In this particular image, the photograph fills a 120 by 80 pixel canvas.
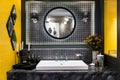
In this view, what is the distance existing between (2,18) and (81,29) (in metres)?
1.71

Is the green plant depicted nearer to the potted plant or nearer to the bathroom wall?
the potted plant

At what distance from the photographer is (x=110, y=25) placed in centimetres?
381

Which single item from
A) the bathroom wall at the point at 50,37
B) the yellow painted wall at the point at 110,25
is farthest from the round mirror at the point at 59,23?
the yellow painted wall at the point at 110,25

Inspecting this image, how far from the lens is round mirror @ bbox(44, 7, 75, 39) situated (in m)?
4.36

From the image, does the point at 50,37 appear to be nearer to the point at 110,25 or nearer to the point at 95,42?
the point at 95,42

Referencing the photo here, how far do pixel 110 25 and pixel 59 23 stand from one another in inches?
39.0

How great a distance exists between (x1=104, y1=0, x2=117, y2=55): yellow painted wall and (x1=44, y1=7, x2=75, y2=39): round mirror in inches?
25.2

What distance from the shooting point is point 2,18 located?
3096 millimetres

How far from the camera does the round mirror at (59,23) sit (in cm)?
436

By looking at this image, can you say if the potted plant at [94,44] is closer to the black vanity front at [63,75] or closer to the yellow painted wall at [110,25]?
the yellow painted wall at [110,25]

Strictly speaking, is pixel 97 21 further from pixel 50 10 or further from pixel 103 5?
pixel 50 10

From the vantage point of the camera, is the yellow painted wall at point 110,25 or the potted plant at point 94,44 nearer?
the yellow painted wall at point 110,25

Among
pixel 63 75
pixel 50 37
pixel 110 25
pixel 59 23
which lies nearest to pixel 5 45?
pixel 63 75

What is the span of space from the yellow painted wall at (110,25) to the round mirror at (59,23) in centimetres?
64
